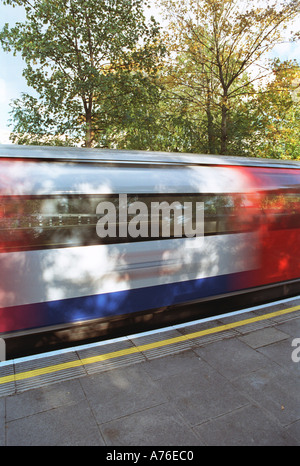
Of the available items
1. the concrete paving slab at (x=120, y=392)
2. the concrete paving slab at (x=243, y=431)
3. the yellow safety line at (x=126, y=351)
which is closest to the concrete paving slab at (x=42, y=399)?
the concrete paving slab at (x=120, y=392)

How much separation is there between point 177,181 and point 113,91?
932cm

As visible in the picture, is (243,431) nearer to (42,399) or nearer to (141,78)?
(42,399)

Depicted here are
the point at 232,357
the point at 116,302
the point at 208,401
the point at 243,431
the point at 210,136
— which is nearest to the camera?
the point at 243,431

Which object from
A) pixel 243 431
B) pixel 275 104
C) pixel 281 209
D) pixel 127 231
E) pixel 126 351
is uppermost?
pixel 275 104

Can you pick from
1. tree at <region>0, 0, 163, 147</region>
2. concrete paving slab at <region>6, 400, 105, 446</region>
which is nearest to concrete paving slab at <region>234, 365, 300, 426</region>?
concrete paving slab at <region>6, 400, 105, 446</region>

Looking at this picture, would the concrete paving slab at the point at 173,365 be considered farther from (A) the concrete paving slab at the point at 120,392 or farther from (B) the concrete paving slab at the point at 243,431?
(B) the concrete paving slab at the point at 243,431

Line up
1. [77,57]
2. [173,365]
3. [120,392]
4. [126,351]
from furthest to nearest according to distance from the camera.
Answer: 1. [77,57]
2. [126,351]
3. [173,365]
4. [120,392]

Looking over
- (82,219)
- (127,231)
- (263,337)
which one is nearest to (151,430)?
(263,337)

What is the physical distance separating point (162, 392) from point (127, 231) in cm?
214

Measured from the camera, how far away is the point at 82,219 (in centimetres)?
396

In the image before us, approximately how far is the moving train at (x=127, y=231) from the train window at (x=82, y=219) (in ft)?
0.04

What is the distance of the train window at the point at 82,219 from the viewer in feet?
11.9

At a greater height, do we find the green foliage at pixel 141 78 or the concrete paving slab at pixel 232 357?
the green foliage at pixel 141 78

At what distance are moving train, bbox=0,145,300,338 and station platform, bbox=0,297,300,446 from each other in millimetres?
683
